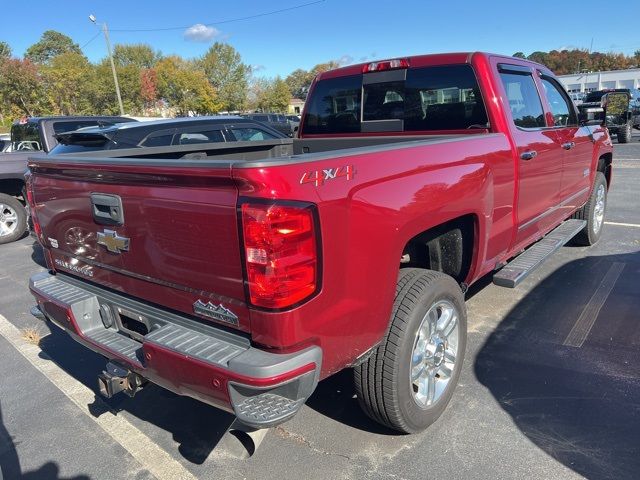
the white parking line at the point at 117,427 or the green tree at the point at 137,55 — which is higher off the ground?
the green tree at the point at 137,55

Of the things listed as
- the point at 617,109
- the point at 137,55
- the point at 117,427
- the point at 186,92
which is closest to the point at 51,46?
the point at 137,55

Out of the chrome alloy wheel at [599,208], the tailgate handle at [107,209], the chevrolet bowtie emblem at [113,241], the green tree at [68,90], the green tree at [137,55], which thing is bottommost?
the chrome alloy wheel at [599,208]

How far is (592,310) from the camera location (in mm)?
4230

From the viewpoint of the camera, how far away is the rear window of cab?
3623 millimetres

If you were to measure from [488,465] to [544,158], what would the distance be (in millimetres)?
2510

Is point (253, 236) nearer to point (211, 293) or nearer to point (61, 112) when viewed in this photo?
point (211, 293)

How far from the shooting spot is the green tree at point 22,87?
139 feet

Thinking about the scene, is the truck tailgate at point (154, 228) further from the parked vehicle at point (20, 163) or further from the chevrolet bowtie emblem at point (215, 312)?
the parked vehicle at point (20, 163)

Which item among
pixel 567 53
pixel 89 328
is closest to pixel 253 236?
pixel 89 328

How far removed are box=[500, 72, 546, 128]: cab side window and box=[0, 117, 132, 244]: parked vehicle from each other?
7.19 meters

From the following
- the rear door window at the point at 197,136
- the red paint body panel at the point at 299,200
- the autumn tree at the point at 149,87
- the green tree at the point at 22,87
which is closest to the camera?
the red paint body panel at the point at 299,200

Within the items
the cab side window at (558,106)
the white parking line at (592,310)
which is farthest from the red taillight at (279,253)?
the cab side window at (558,106)

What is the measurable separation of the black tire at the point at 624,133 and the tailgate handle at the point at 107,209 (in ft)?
70.2

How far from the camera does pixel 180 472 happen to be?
2.57m
